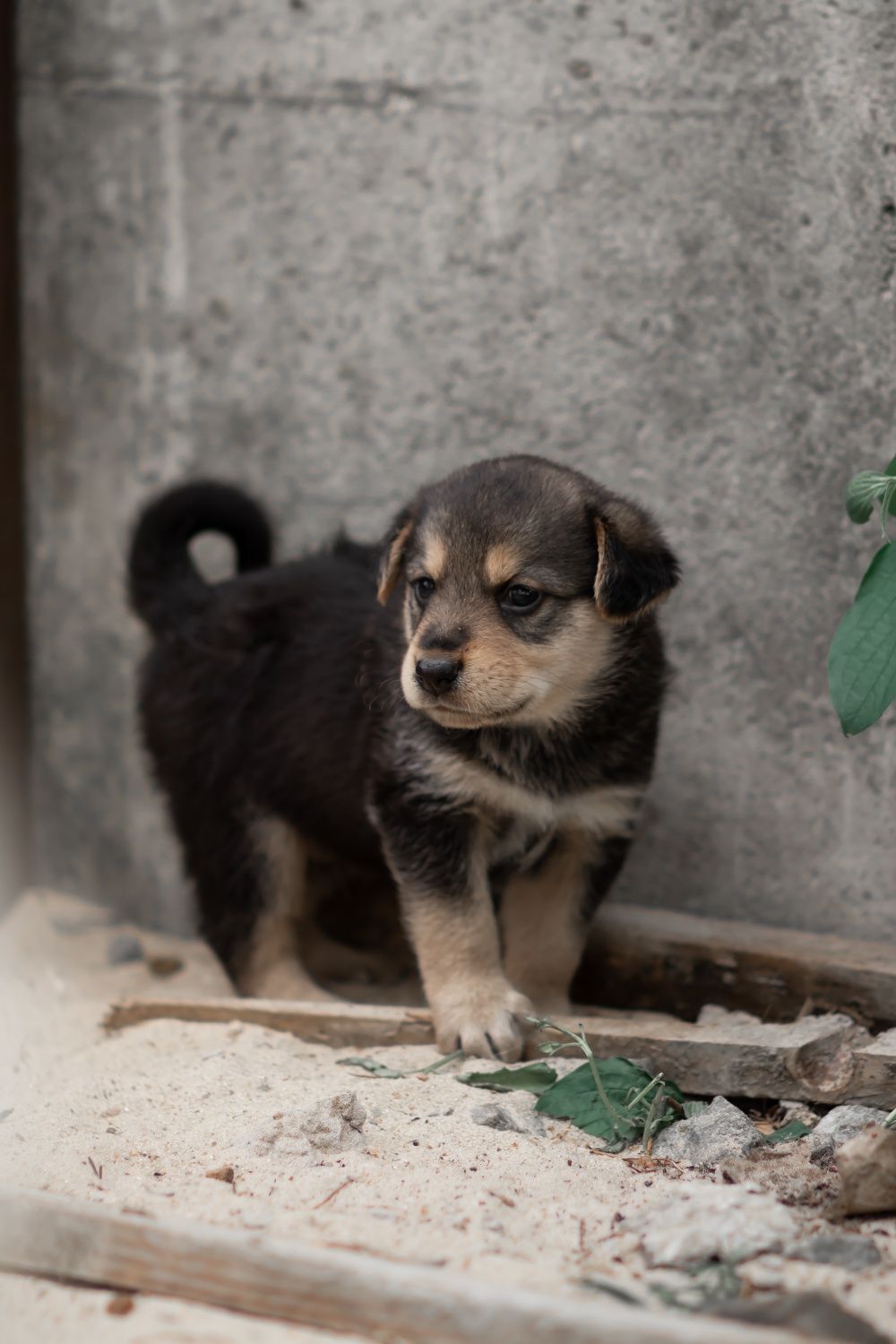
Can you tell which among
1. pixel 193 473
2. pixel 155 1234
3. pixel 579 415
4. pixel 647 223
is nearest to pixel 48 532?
pixel 193 473

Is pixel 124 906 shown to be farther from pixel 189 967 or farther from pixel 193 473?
pixel 193 473

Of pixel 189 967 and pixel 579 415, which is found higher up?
pixel 579 415

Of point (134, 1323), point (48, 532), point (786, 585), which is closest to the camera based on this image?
point (134, 1323)

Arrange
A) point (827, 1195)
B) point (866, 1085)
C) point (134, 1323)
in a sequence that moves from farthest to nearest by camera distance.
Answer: point (866, 1085), point (827, 1195), point (134, 1323)

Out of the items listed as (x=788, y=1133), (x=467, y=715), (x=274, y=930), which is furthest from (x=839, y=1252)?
(x=274, y=930)

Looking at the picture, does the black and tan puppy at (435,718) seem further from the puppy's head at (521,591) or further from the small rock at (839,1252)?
the small rock at (839,1252)

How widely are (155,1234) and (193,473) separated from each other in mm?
3460

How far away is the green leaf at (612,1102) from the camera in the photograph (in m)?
3.22

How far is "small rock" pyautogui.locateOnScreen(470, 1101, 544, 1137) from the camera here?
3225mm

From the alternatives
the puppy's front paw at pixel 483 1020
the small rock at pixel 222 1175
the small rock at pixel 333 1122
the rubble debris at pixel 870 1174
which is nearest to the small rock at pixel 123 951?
the puppy's front paw at pixel 483 1020

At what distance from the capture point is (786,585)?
4371 mm

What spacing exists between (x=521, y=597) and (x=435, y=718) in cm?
42

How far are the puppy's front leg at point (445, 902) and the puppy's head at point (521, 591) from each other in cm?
40

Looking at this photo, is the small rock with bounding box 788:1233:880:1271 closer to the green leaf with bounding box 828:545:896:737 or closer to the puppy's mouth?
the green leaf with bounding box 828:545:896:737
